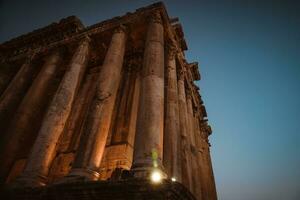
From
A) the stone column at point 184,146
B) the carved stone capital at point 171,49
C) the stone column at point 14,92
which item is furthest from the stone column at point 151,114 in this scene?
the stone column at point 14,92

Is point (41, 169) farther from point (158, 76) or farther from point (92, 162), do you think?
point (158, 76)

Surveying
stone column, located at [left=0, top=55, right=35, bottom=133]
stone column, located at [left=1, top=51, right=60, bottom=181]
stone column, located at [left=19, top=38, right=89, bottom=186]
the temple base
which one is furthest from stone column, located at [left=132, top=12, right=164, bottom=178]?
stone column, located at [left=0, top=55, right=35, bottom=133]

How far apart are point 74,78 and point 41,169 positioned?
549 cm

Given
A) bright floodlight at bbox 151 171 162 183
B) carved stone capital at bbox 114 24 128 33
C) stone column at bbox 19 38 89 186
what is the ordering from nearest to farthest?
bright floodlight at bbox 151 171 162 183
stone column at bbox 19 38 89 186
carved stone capital at bbox 114 24 128 33

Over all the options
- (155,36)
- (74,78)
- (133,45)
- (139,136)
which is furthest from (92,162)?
(133,45)

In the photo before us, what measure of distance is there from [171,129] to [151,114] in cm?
295

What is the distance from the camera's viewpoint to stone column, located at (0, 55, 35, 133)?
14.0m

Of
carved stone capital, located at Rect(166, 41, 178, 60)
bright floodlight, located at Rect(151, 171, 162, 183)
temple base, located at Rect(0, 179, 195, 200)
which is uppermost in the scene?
carved stone capital, located at Rect(166, 41, 178, 60)

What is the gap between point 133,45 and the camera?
17234 mm

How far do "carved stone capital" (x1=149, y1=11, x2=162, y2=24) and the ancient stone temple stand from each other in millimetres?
19

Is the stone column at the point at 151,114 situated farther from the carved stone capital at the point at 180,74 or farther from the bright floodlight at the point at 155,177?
the carved stone capital at the point at 180,74

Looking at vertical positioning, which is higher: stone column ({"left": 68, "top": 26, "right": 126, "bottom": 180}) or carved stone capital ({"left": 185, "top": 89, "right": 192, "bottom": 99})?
carved stone capital ({"left": 185, "top": 89, "right": 192, "bottom": 99})

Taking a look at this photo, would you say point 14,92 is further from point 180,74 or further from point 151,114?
point 180,74

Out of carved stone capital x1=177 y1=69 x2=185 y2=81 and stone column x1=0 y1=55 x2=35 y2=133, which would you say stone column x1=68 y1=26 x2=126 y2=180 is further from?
stone column x1=0 y1=55 x2=35 y2=133
